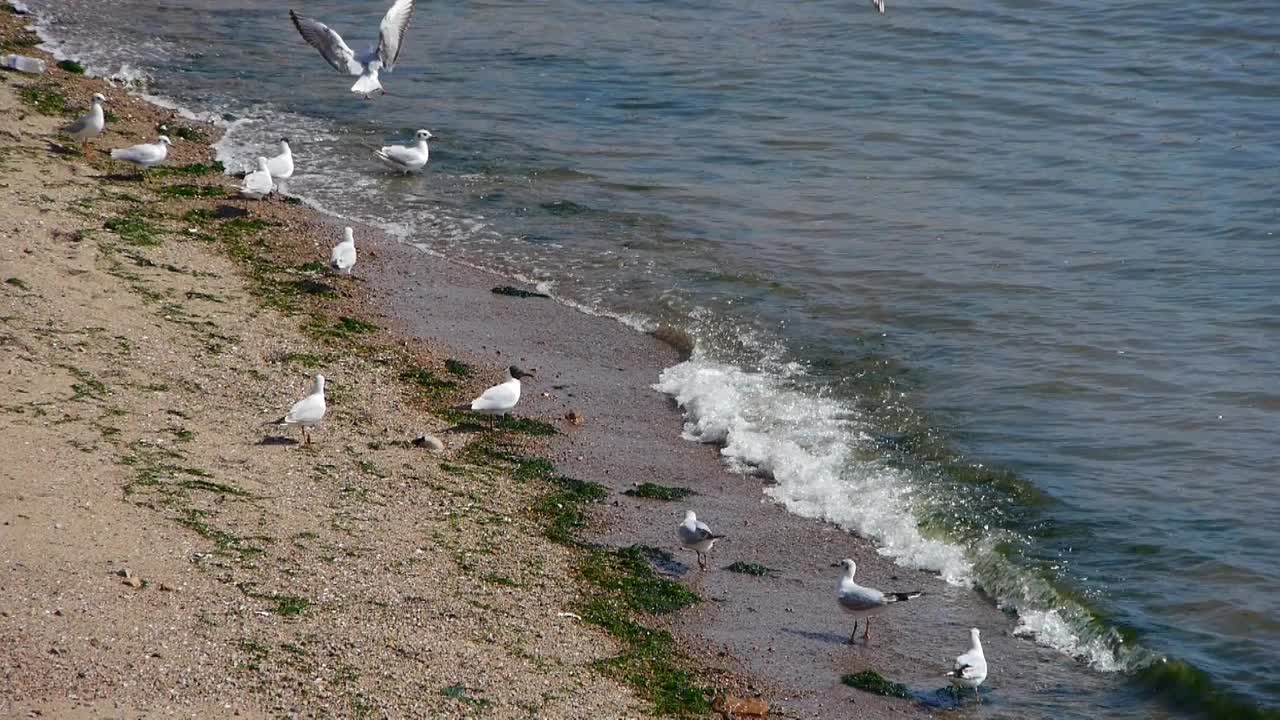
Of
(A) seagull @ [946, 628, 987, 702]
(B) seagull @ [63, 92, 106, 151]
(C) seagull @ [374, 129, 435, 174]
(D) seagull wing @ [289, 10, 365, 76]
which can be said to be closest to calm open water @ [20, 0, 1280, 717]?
(C) seagull @ [374, 129, 435, 174]

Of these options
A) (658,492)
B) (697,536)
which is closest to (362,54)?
(658,492)

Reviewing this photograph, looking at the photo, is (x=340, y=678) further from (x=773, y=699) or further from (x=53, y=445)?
(x=53, y=445)

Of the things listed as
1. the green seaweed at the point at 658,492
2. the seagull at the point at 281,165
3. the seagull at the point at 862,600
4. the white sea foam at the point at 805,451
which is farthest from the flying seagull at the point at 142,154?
the seagull at the point at 862,600

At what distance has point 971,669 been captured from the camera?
29.3 feet

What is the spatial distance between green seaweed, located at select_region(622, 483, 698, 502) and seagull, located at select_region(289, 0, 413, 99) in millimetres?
6633

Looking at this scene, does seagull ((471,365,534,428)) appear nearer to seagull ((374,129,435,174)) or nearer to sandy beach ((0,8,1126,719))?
sandy beach ((0,8,1126,719))

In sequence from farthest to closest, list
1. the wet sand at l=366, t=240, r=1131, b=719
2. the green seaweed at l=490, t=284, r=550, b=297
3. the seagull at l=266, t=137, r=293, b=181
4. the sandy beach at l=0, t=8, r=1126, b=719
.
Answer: the seagull at l=266, t=137, r=293, b=181 < the green seaweed at l=490, t=284, r=550, b=297 < the wet sand at l=366, t=240, r=1131, b=719 < the sandy beach at l=0, t=8, r=1126, b=719

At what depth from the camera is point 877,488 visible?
12000mm

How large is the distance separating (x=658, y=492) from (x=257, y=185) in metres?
7.60

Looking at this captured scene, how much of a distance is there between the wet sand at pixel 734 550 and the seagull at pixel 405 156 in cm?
503

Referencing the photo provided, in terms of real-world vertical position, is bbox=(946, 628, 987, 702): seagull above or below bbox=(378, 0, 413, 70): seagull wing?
below

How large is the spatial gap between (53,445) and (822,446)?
607 centimetres

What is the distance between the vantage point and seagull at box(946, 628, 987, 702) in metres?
8.94

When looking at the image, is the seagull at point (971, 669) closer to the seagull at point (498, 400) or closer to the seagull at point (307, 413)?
the seagull at point (498, 400)
